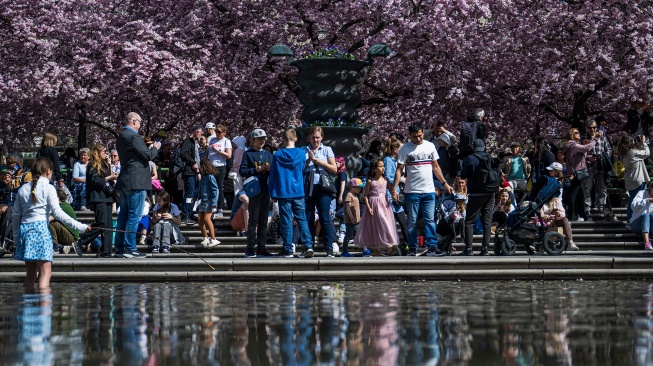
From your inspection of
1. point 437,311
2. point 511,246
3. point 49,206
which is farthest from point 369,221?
point 437,311

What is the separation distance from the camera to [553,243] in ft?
59.8

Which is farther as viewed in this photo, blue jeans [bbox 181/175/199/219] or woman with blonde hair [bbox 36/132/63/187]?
blue jeans [bbox 181/175/199/219]

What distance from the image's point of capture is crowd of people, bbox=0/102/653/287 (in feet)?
56.0

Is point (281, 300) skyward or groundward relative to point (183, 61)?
groundward

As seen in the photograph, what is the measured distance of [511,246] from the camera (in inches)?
720

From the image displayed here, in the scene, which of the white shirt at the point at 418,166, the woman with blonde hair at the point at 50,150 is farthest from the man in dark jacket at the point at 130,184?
the white shirt at the point at 418,166

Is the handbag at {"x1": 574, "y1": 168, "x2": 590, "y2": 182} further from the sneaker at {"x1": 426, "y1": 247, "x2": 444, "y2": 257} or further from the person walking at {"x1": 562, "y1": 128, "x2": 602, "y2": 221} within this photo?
the sneaker at {"x1": 426, "y1": 247, "x2": 444, "y2": 257}

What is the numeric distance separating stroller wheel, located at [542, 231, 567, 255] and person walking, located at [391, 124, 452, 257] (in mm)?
1594

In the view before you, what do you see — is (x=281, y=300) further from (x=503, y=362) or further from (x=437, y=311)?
(x=503, y=362)

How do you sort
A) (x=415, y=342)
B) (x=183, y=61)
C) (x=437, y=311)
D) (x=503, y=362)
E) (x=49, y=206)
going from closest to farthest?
(x=503, y=362)
(x=415, y=342)
(x=437, y=311)
(x=49, y=206)
(x=183, y=61)

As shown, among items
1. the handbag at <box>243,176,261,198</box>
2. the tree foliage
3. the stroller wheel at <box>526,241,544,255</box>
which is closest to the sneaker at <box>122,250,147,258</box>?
the handbag at <box>243,176,261,198</box>

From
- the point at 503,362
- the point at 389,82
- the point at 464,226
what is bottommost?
the point at 503,362

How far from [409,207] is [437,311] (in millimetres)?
7355

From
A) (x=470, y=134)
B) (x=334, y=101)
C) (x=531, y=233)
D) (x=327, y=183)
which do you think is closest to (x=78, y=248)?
(x=327, y=183)
